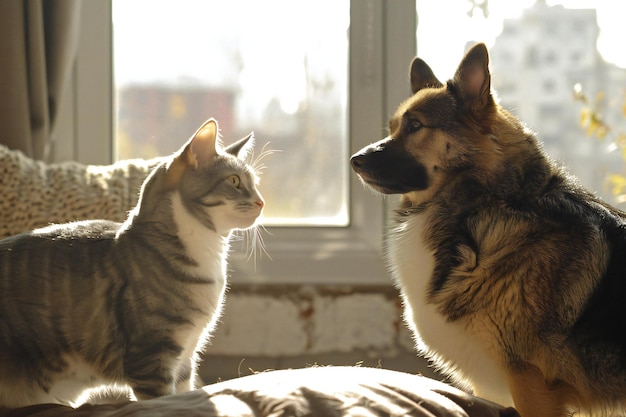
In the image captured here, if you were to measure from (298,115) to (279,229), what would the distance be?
1.43 ft

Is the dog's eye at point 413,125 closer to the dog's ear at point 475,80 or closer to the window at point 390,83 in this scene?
the dog's ear at point 475,80

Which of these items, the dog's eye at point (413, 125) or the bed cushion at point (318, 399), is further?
the dog's eye at point (413, 125)

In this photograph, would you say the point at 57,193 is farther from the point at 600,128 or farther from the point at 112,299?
the point at 600,128

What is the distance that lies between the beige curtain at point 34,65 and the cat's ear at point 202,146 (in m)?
0.83

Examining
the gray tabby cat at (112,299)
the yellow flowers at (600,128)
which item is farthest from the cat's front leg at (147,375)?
the yellow flowers at (600,128)

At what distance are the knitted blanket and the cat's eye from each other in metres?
0.38

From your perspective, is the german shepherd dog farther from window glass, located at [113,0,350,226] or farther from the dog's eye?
window glass, located at [113,0,350,226]

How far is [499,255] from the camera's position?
56.7 inches

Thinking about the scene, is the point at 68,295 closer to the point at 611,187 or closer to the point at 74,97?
the point at 74,97

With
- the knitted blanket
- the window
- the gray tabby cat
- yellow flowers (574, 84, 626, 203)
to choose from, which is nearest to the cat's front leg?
the gray tabby cat

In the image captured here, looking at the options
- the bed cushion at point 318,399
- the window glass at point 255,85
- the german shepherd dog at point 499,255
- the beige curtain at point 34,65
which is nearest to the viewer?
the bed cushion at point 318,399

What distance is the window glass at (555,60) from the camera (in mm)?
2641

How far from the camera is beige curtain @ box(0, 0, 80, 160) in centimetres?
223

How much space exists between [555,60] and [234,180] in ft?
4.97
